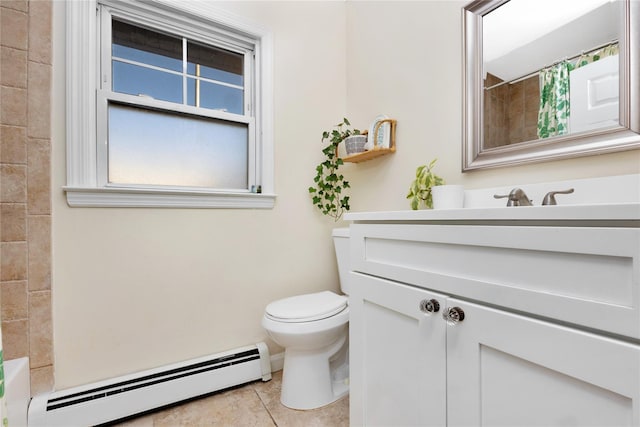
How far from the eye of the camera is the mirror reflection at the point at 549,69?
0.88 metres

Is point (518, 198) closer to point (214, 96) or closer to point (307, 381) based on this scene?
point (307, 381)

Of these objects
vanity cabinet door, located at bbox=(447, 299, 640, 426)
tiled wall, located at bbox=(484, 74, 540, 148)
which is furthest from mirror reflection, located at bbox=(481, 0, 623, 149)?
vanity cabinet door, located at bbox=(447, 299, 640, 426)

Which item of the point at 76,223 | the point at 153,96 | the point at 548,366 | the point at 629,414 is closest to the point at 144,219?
the point at 76,223

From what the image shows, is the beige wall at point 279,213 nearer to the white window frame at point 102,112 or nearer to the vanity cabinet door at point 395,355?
the white window frame at point 102,112

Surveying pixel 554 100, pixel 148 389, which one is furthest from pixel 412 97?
pixel 148 389

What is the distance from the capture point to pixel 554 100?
98cm

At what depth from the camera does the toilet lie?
123 centimetres

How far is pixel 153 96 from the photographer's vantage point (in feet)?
4.68

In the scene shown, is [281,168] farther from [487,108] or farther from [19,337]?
[19,337]

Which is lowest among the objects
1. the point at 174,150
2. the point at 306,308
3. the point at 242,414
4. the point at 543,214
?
the point at 242,414

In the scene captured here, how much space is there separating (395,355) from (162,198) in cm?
118

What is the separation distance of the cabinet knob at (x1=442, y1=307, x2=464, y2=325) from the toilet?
67 centimetres

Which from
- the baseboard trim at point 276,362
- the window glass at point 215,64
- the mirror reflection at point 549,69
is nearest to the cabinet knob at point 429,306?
the mirror reflection at point 549,69

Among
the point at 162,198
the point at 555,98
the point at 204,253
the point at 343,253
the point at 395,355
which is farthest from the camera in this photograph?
the point at 343,253
